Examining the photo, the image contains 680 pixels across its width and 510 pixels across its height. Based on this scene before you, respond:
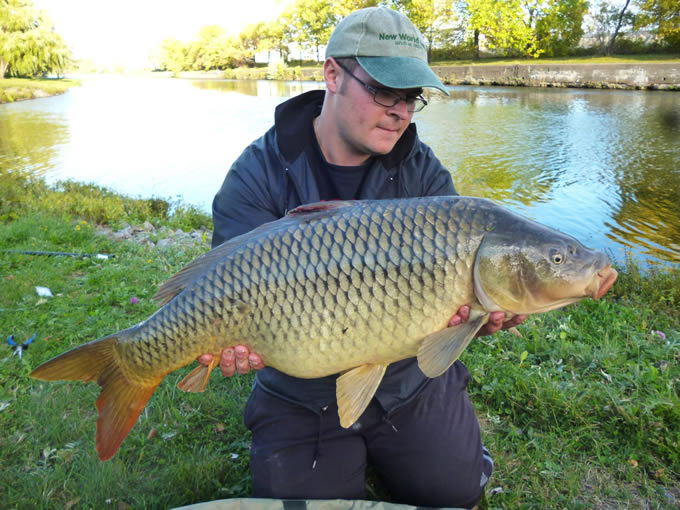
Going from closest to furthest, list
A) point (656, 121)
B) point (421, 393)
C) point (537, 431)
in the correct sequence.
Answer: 1. point (421, 393)
2. point (537, 431)
3. point (656, 121)

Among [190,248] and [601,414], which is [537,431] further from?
[190,248]

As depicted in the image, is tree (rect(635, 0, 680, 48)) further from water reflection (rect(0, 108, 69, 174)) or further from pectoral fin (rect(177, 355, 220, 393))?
pectoral fin (rect(177, 355, 220, 393))

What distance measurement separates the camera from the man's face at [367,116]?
4.98 ft

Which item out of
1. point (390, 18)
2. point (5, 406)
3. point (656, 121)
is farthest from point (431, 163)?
point (656, 121)

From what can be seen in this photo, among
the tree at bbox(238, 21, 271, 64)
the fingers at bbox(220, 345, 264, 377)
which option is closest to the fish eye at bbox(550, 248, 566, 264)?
the fingers at bbox(220, 345, 264, 377)

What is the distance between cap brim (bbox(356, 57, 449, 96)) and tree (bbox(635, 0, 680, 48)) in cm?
2658

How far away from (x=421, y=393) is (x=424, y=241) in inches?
23.5

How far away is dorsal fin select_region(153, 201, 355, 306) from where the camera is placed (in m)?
1.21

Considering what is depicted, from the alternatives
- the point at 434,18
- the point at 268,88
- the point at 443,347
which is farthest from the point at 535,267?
the point at 434,18

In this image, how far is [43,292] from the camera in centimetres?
268

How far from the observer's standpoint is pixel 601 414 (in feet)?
5.59

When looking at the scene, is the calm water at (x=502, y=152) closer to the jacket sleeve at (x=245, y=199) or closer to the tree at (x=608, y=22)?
the jacket sleeve at (x=245, y=199)

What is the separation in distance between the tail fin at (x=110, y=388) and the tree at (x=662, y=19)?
90.1ft

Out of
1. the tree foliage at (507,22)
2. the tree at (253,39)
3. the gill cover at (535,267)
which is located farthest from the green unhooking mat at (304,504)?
the tree at (253,39)
